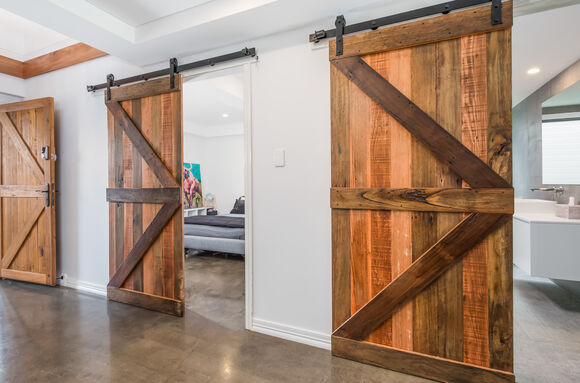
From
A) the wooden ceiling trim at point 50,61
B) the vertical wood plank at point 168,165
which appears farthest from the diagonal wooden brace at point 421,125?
the wooden ceiling trim at point 50,61

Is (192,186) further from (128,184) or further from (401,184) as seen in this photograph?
(401,184)

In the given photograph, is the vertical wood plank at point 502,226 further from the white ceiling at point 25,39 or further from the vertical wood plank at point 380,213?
the white ceiling at point 25,39

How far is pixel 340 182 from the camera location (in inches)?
73.2

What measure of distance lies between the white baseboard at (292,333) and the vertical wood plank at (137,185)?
4.11ft

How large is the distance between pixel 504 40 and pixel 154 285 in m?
3.13

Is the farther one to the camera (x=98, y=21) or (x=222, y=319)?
(x=222, y=319)

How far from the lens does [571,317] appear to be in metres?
2.37

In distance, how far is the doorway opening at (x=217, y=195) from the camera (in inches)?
95.0

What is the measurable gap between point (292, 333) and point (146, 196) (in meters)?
1.76

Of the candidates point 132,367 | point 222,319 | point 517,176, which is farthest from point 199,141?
point 517,176

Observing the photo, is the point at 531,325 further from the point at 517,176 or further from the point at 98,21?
the point at 98,21

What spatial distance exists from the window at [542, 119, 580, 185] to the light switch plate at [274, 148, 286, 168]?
3.03m

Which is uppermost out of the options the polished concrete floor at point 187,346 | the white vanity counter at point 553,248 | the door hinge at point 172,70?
the door hinge at point 172,70

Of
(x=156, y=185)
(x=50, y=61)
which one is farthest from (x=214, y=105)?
(x=156, y=185)
